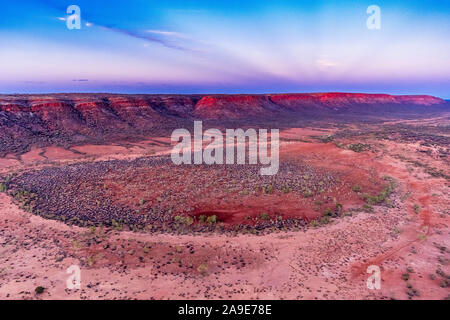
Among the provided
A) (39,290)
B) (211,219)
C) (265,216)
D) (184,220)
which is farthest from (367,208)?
(39,290)

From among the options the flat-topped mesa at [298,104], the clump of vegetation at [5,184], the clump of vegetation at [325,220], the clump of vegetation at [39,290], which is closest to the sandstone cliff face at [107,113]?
the flat-topped mesa at [298,104]

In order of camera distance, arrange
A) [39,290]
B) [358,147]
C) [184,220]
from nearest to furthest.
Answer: [39,290]
[184,220]
[358,147]

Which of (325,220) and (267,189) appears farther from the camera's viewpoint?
(267,189)

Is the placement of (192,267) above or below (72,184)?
below

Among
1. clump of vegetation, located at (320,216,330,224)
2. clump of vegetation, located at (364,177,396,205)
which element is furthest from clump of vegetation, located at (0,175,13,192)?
clump of vegetation, located at (364,177,396,205)

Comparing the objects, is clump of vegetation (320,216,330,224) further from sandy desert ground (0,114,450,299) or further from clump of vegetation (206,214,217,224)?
clump of vegetation (206,214,217,224)

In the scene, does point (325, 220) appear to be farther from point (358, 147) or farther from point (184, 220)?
point (358, 147)

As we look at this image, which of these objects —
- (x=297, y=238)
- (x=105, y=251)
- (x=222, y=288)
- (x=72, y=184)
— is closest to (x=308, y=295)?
(x=222, y=288)

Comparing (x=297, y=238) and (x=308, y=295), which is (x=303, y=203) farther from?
(x=308, y=295)
